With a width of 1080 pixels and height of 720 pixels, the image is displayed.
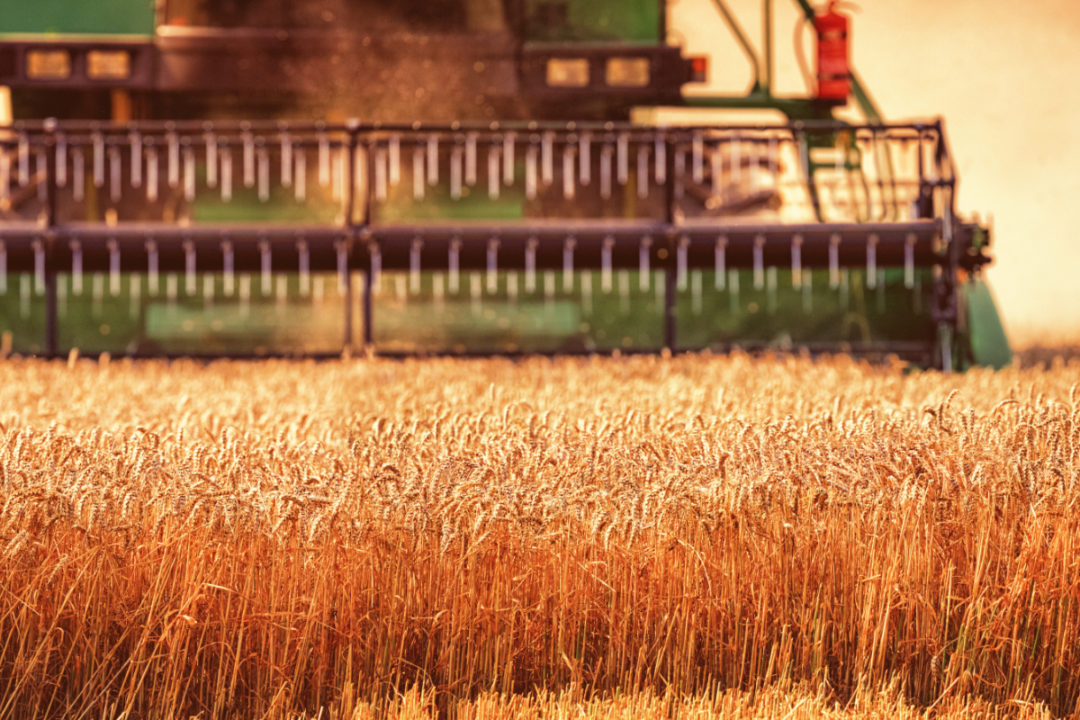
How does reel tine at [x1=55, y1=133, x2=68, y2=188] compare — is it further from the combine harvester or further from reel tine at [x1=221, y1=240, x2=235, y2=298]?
reel tine at [x1=221, y1=240, x2=235, y2=298]

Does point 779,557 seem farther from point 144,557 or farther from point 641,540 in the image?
point 144,557

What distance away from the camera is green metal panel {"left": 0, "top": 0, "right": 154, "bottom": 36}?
477 inches

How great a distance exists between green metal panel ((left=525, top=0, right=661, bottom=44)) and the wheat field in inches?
345

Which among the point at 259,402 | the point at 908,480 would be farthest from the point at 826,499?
the point at 259,402

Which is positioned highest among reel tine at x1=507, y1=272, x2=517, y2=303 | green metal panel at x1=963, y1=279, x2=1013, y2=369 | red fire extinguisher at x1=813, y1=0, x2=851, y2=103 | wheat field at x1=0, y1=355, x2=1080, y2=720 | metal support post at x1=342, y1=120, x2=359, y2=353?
red fire extinguisher at x1=813, y1=0, x2=851, y2=103

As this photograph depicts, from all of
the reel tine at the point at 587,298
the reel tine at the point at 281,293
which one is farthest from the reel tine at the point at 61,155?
the reel tine at the point at 587,298

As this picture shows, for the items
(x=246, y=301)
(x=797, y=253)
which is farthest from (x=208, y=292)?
(x=797, y=253)

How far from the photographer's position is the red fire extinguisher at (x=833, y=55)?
473 inches

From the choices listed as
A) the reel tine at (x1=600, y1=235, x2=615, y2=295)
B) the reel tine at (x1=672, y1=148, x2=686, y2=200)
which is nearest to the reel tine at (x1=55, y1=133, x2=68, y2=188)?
the reel tine at (x1=600, y1=235, x2=615, y2=295)

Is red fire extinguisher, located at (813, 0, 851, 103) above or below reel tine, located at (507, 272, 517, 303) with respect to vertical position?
above

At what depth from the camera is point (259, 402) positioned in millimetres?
6539

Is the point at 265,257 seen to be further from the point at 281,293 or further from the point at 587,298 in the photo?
the point at 587,298

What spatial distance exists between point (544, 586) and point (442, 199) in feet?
30.9

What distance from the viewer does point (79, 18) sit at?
1227 cm
